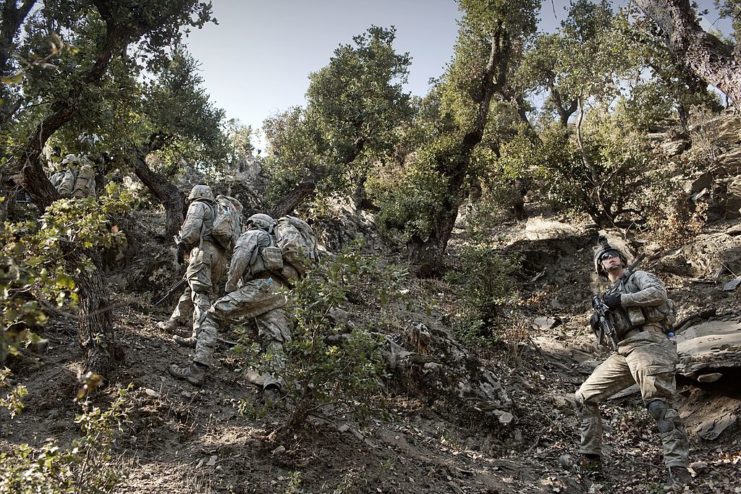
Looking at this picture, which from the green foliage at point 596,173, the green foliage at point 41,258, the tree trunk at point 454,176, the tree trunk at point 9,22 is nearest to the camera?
the green foliage at point 41,258

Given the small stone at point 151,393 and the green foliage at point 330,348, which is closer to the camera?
the green foliage at point 330,348

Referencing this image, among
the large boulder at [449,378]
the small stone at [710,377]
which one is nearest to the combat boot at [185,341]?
the large boulder at [449,378]

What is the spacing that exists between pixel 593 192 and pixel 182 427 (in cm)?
1412

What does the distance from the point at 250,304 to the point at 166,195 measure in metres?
8.44

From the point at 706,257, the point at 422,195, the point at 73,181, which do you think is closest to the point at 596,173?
the point at 706,257

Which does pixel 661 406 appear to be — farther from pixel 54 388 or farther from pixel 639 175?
pixel 639 175

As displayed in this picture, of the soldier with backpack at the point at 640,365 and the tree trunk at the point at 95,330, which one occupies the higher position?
the tree trunk at the point at 95,330

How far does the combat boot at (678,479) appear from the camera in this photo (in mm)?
4914

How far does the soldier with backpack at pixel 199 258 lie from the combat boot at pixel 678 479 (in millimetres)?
6546

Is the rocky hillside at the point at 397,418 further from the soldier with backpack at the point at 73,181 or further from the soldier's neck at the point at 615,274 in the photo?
the soldier with backpack at the point at 73,181

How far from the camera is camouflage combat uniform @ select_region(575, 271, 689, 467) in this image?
205 inches

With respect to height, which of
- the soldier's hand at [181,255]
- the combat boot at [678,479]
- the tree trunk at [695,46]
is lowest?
the combat boot at [678,479]

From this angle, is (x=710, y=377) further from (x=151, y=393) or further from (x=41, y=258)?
(x=41, y=258)

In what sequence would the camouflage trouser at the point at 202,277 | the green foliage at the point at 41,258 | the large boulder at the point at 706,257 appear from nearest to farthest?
the green foliage at the point at 41,258 < the camouflage trouser at the point at 202,277 < the large boulder at the point at 706,257
